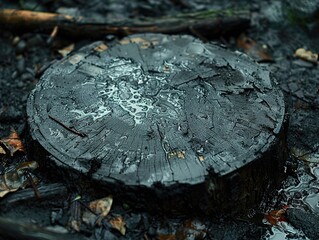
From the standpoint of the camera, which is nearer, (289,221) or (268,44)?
(289,221)

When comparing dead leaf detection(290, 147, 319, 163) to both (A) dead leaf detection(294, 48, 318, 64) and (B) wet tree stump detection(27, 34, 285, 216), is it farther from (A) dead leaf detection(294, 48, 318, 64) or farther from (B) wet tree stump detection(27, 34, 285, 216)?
(A) dead leaf detection(294, 48, 318, 64)

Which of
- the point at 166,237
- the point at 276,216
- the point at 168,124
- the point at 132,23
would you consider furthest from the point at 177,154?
the point at 132,23

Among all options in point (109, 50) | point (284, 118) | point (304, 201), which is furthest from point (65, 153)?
point (304, 201)

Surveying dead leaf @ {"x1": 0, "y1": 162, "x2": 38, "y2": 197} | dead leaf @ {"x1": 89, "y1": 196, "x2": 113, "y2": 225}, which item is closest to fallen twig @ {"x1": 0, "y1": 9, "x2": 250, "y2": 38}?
dead leaf @ {"x1": 0, "y1": 162, "x2": 38, "y2": 197}

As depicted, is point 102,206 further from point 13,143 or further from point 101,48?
point 101,48

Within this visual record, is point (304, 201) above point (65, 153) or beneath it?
beneath

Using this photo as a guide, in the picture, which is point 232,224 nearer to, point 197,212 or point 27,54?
point 197,212

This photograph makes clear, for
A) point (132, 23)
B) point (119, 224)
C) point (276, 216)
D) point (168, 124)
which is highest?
point (168, 124)
